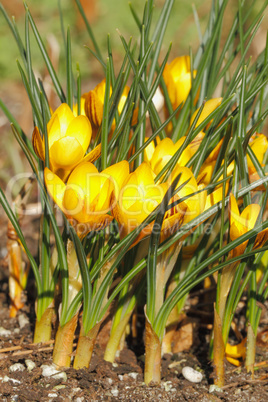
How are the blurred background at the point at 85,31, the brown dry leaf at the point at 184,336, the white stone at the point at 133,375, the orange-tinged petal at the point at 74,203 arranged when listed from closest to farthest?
the orange-tinged petal at the point at 74,203 < the white stone at the point at 133,375 < the brown dry leaf at the point at 184,336 < the blurred background at the point at 85,31

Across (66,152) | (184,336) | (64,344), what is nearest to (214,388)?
(184,336)

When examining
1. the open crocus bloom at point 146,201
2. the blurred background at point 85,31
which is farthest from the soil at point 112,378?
the blurred background at point 85,31

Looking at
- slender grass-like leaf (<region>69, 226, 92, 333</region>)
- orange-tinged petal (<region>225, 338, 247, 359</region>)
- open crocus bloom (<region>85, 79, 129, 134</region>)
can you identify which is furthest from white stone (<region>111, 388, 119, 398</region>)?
open crocus bloom (<region>85, 79, 129, 134</region>)

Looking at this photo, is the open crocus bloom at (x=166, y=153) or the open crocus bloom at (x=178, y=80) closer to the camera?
the open crocus bloom at (x=166, y=153)

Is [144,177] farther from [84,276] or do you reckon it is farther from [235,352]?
[235,352]

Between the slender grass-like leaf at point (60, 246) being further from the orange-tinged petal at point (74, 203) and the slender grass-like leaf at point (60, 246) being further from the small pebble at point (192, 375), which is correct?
the small pebble at point (192, 375)
